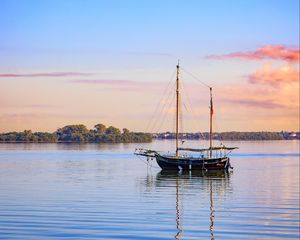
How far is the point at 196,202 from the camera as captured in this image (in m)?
46.2

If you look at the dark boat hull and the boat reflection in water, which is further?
the dark boat hull

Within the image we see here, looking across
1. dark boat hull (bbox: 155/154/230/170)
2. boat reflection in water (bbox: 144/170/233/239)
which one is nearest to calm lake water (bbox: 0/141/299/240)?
boat reflection in water (bbox: 144/170/233/239)

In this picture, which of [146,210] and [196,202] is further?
[196,202]

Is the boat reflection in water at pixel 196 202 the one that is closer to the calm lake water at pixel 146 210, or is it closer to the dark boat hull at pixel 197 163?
the calm lake water at pixel 146 210

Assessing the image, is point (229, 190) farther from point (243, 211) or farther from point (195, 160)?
point (195, 160)

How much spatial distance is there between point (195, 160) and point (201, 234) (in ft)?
187

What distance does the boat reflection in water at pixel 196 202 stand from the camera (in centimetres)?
3219

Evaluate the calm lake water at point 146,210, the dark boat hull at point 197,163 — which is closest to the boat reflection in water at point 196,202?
the calm lake water at point 146,210

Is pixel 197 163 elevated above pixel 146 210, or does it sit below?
above

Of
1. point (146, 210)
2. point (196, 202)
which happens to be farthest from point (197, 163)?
point (146, 210)

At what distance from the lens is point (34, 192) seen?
5216cm

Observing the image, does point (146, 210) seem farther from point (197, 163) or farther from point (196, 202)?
point (197, 163)

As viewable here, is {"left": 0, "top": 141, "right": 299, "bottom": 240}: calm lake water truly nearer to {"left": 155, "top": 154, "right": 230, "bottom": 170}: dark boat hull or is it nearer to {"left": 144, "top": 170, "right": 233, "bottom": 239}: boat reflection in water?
{"left": 144, "top": 170, "right": 233, "bottom": 239}: boat reflection in water

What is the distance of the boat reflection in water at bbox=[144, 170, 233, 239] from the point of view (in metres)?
32.2
